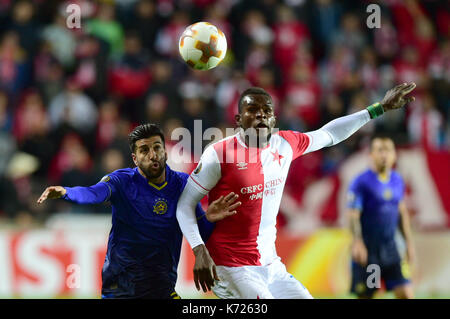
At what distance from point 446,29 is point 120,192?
10.6 meters

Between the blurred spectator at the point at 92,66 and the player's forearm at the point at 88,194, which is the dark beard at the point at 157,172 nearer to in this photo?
the player's forearm at the point at 88,194

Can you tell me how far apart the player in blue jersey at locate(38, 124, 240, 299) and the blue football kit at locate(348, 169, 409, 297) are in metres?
3.19

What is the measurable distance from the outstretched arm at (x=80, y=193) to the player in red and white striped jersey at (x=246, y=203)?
0.59 m

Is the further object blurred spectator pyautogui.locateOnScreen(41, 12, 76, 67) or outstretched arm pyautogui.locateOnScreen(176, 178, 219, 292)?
blurred spectator pyautogui.locateOnScreen(41, 12, 76, 67)

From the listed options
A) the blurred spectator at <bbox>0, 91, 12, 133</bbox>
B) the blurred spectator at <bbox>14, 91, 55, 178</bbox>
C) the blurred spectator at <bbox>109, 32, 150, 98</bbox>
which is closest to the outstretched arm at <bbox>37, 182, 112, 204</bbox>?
the blurred spectator at <bbox>14, 91, 55, 178</bbox>

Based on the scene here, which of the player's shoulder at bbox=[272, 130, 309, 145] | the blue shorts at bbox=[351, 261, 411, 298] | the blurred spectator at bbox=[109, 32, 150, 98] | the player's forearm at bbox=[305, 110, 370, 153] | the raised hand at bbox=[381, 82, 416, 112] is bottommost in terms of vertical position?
the blue shorts at bbox=[351, 261, 411, 298]

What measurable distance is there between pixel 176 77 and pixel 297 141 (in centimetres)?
627

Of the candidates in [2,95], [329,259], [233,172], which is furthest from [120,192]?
[2,95]

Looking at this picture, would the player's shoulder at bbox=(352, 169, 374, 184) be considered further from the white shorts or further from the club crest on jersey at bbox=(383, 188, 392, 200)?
the white shorts

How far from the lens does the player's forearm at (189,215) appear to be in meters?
5.31

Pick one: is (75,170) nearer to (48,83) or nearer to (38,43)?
(48,83)

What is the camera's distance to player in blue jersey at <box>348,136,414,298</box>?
26.8ft

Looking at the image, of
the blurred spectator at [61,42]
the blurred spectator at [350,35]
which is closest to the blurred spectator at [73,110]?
the blurred spectator at [61,42]

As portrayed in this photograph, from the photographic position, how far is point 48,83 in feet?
38.0
